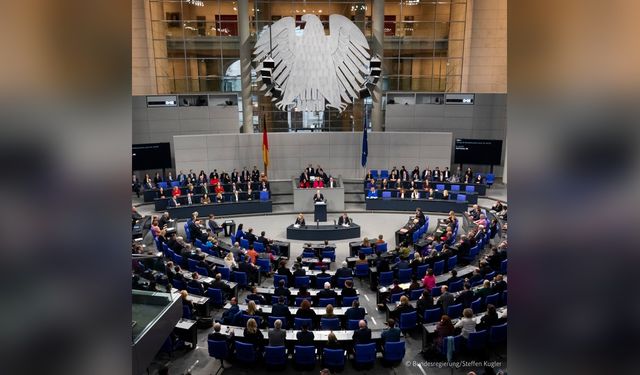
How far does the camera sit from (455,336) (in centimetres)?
831

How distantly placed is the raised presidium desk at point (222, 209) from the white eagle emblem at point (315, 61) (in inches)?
229

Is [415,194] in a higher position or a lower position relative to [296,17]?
lower

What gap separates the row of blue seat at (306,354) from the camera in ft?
26.2

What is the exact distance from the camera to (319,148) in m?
24.6

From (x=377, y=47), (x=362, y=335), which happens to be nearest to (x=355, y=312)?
(x=362, y=335)

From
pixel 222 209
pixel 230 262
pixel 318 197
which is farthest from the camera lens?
pixel 222 209

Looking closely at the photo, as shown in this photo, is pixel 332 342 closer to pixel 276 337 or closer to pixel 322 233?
pixel 276 337

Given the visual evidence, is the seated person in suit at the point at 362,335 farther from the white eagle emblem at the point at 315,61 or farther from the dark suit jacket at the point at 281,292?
the white eagle emblem at the point at 315,61

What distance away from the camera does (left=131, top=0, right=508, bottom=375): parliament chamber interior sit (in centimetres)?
1279

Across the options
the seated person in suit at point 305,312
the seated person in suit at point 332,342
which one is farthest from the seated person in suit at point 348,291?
the seated person in suit at point 332,342

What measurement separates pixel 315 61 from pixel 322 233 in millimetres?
10169

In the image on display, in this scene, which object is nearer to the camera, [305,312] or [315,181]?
[305,312]
